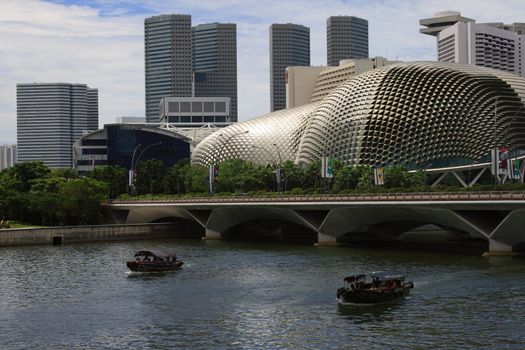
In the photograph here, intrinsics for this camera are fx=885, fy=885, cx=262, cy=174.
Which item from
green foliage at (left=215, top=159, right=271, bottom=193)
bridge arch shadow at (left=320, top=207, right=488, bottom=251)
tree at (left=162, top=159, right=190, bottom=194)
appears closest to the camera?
bridge arch shadow at (left=320, top=207, right=488, bottom=251)

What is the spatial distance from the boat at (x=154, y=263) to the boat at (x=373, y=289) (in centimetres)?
2293

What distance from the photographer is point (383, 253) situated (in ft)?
292

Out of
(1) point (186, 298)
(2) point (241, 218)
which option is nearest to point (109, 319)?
(1) point (186, 298)

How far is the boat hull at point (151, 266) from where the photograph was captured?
255 feet

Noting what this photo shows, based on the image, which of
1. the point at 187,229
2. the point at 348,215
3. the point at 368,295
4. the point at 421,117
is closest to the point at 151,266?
the point at 368,295

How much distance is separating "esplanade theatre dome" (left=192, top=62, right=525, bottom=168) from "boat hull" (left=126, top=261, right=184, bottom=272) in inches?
2894

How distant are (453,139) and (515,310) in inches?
3759

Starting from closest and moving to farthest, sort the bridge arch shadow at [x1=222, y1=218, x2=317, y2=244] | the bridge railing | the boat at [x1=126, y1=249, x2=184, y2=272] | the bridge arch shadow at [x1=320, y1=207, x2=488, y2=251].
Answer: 1. the boat at [x1=126, y1=249, x2=184, y2=272]
2. the bridge railing
3. the bridge arch shadow at [x1=320, y1=207, x2=488, y2=251]
4. the bridge arch shadow at [x1=222, y1=218, x2=317, y2=244]

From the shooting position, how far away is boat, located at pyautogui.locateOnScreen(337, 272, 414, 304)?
57531mm

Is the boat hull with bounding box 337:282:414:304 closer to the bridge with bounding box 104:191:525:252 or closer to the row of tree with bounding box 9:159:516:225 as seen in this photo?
the bridge with bounding box 104:191:525:252

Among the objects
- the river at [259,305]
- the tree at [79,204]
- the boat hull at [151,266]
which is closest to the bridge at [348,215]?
the river at [259,305]

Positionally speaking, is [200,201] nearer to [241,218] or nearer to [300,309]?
[241,218]

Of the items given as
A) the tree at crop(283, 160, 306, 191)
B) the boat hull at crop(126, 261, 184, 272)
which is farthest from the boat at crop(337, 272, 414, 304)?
the tree at crop(283, 160, 306, 191)

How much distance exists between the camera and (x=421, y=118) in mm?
150000
